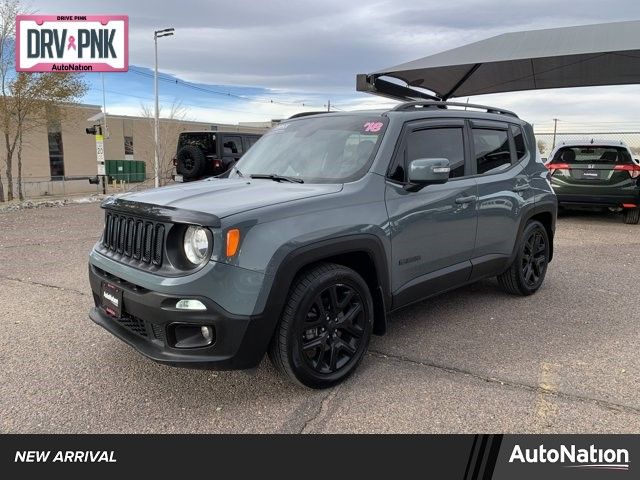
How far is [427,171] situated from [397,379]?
1.44m

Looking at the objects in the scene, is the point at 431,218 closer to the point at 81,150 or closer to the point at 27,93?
the point at 27,93

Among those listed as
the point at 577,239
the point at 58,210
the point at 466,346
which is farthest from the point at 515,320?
the point at 58,210

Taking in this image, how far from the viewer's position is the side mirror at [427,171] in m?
3.62

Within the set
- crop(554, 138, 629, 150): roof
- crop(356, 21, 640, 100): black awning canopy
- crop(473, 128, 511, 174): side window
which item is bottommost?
crop(473, 128, 511, 174): side window

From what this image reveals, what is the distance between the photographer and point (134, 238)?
3258mm

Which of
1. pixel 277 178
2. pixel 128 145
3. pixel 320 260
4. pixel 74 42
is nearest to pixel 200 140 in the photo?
pixel 74 42

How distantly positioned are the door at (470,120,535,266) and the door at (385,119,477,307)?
0.16 m

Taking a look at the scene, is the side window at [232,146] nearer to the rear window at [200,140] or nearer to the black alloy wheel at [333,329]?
the rear window at [200,140]

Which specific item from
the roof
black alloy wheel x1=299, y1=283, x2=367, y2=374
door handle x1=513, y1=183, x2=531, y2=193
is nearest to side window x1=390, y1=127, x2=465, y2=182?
door handle x1=513, y1=183, x2=531, y2=193

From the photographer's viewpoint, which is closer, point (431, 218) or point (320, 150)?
point (431, 218)

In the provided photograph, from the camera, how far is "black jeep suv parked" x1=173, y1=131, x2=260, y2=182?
13.4m

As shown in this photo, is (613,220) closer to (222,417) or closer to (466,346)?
(466,346)

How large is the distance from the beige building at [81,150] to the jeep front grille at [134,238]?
93.1 feet

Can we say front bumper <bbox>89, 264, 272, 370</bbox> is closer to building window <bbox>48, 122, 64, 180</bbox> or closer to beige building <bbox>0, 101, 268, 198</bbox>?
beige building <bbox>0, 101, 268, 198</bbox>
